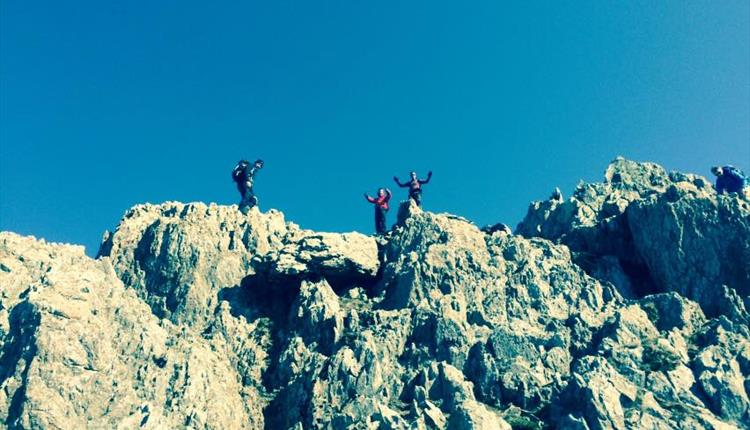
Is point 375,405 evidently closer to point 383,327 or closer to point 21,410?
point 383,327

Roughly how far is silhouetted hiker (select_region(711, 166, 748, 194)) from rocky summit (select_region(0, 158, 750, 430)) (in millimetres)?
9354

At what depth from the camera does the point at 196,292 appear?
169 feet

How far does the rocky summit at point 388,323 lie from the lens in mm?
36875

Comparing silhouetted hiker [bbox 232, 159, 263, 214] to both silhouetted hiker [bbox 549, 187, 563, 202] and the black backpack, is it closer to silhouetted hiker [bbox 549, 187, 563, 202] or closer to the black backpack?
the black backpack

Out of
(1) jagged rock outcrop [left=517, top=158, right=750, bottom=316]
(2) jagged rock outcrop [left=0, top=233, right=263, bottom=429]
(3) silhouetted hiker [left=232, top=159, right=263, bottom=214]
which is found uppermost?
(3) silhouetted hiker [left=232, top=159, right=263, bottom=214]

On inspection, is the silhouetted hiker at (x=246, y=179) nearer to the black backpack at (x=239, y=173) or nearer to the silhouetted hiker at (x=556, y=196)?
the black backpack at (x=239, y=173)

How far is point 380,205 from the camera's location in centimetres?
6475

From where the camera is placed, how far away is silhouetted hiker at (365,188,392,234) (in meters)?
64.2

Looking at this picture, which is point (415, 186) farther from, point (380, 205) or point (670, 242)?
point (670, 242)

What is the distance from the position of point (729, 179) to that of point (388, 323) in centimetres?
3563

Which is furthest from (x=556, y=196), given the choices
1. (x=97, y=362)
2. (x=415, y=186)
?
(x=97, y=362)

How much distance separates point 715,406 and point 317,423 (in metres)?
22.7

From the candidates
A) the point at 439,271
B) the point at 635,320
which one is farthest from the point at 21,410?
the point at 635,320

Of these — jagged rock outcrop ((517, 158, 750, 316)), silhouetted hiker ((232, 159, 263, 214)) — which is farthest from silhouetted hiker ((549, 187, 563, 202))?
silhouetted hiker ((232, 159, 263, 214))
